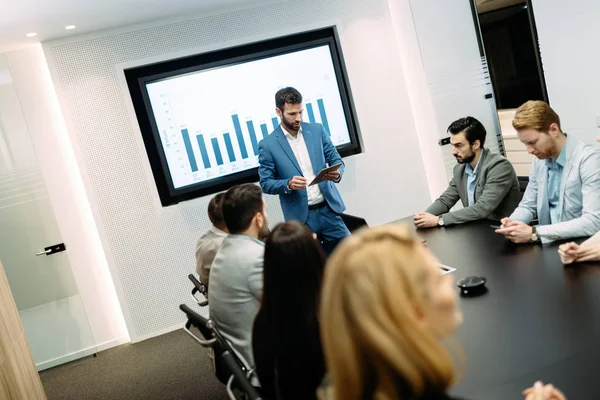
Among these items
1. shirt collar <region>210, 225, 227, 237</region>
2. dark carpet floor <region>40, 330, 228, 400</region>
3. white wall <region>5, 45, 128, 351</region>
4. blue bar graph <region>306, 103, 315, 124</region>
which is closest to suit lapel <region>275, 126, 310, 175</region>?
blue bar graph <region>306, 103, 315, 124</region>

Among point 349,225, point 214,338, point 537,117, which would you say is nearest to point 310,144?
point 349,225

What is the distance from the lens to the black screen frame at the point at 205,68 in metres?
5.32

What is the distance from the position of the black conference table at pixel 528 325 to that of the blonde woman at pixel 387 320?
706 mm

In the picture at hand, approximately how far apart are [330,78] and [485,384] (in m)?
4.23

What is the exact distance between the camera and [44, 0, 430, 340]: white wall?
5234mm

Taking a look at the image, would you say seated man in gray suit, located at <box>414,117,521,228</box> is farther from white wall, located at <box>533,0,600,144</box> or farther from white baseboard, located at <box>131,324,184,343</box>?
white baseboard, located at <box>131,324,184,343</box>

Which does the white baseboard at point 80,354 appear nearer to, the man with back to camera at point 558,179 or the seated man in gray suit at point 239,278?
the seated man in gray suit at point 239,278

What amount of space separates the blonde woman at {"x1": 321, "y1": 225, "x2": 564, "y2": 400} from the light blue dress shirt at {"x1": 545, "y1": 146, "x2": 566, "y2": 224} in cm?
211

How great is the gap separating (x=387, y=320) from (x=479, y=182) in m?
2.85

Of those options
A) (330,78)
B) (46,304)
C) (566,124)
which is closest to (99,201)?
(46,304)

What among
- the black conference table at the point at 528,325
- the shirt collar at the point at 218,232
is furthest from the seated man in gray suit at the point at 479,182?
the shirt collar at the point at 218,232

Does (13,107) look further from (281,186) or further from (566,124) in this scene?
(566,124)

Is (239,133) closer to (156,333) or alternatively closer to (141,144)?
(141,144)

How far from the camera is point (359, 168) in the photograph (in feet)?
19.1
